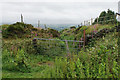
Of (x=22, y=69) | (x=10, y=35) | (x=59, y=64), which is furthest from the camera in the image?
(x=10, y=35)

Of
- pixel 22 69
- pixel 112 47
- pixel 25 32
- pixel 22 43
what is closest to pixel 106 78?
pixel 112 47

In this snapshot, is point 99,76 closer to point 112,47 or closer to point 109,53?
point 109,53

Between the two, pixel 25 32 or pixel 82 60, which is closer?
pixel 82 60

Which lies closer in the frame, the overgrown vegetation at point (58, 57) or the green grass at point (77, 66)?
the green grass at point (77, 66)

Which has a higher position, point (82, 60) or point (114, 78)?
point (82, 60)

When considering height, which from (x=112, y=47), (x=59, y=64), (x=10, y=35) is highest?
(x=10, y=35)

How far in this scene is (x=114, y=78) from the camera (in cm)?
375

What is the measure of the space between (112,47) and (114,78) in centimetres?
208

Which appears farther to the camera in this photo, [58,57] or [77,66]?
[58,57]

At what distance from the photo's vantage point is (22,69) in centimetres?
533

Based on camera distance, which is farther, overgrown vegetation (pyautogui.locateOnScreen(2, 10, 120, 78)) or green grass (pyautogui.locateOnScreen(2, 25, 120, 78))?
overgrown vegetation (pyautogui.locateOnScreen(2, 10, 120, 78))

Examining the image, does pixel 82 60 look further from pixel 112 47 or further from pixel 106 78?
pixel 112 47

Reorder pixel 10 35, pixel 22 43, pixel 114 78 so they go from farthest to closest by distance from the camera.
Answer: pixel 10 35 → pixel 22 43 → pixel 114 78

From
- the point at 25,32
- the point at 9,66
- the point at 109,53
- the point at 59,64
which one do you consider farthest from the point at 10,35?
the point at 109,53
